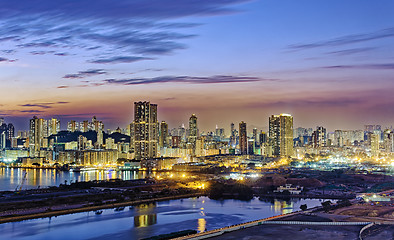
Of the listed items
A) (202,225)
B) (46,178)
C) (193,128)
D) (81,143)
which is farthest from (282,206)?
(81,143)

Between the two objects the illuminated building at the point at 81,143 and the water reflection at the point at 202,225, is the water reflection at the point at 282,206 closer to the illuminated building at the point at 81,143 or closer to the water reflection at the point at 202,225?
the water reflection at the point at 202,225

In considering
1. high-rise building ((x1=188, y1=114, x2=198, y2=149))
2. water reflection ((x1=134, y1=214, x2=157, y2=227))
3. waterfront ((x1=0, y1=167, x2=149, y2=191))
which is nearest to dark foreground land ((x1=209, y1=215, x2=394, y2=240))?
water reflection ((x1=134, y1=214, x2=157, y2=227))

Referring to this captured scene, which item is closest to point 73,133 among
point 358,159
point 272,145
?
point 272,145

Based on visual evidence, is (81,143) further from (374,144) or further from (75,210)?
(75,210)

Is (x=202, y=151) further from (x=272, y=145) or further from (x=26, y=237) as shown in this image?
(x=26, y=237)

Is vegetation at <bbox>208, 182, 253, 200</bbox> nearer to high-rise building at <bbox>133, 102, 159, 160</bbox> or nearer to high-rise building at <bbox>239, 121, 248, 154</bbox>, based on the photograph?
high-rise building at <bbox>133, 102, 159, 160</bbox>

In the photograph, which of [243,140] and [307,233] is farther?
[243,140]
